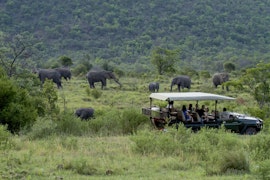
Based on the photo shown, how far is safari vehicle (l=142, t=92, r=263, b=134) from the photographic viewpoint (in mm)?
16342

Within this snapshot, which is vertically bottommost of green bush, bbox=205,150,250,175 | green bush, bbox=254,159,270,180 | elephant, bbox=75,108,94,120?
elephant, bbox=75,108,94,120

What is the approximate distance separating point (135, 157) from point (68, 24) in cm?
6924

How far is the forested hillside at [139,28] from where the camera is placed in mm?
75250

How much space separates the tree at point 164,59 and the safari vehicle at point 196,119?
97.9 ft

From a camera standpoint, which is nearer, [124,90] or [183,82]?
[124,90]

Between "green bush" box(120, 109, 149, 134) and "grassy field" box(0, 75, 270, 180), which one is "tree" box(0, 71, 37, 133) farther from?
"green bush" box(120, 109, 149, 134)

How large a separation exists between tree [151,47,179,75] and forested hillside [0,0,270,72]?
2202cm

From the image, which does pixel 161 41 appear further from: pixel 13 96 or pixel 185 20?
pixel 13 96

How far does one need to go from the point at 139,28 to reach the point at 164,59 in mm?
32124

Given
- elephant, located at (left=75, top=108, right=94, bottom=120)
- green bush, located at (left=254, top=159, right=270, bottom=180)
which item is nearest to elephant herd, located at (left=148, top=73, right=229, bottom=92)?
elephant, located at (left=75, top=108, right=94, bottom=120)

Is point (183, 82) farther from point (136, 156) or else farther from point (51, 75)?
point (136, 156)

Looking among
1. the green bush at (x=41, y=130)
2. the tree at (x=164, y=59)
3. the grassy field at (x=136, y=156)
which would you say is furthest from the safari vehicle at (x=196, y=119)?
the tree at (x=164, y=59)

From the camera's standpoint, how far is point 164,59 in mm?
48000

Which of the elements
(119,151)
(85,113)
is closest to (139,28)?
(85,113)
